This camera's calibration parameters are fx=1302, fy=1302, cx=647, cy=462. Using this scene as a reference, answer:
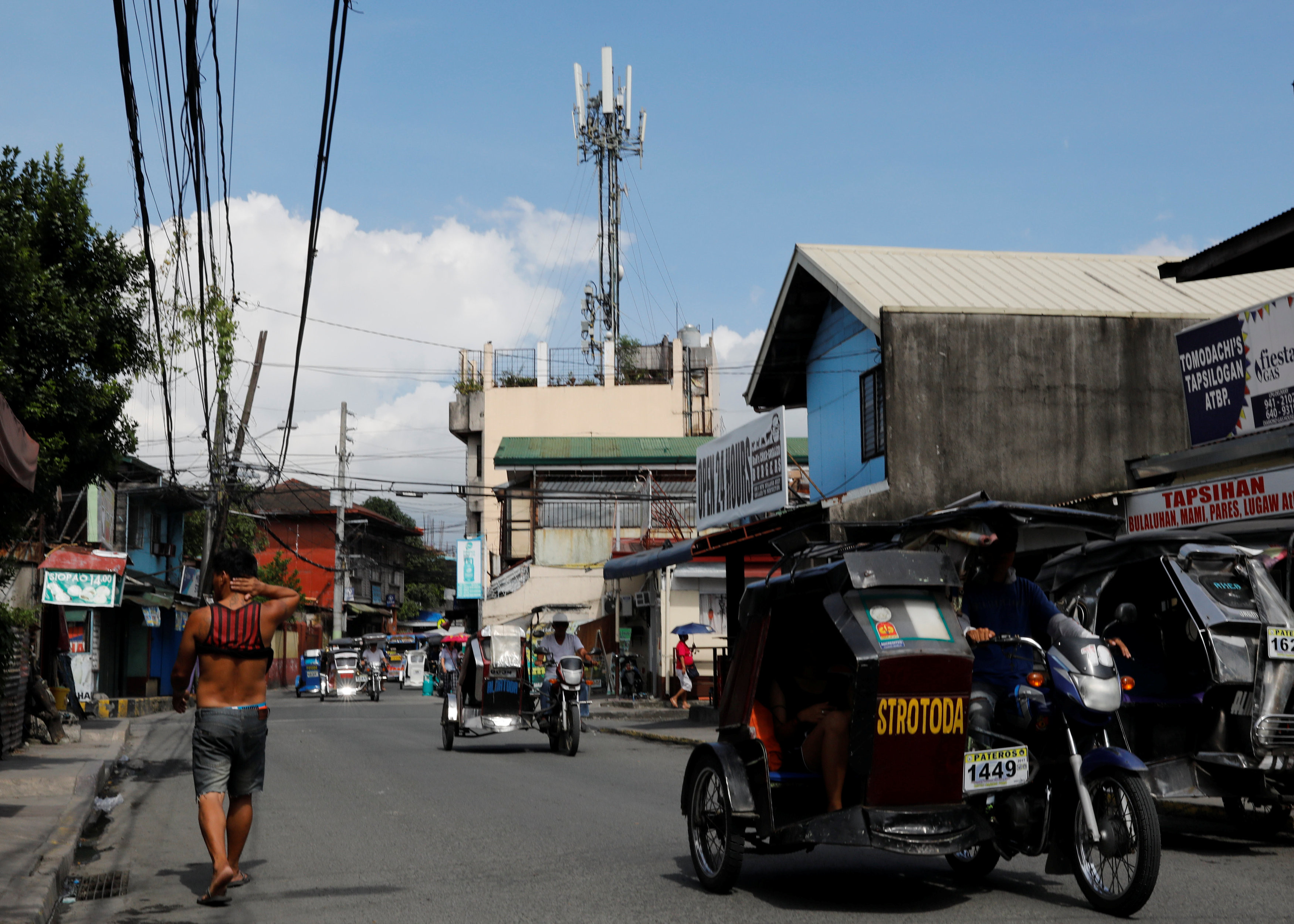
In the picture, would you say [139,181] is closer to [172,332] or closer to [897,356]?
[172,332]

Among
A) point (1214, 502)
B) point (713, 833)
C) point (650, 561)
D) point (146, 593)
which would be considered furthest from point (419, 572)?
point (713, 833)

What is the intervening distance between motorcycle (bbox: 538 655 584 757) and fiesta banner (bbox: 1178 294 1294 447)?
8.45 metres

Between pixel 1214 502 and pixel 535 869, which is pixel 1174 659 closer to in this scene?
pixel 535 869

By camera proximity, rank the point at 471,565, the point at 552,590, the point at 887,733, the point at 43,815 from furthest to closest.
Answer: the point at 471,565, the point at 552,590, the point at 43,815, the point at 887,733

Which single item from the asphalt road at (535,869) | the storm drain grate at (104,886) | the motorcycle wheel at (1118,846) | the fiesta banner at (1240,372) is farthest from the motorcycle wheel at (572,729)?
the motorcycle wheel at (1118,846)

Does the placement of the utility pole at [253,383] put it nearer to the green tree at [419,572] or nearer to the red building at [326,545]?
the red building at [326,545]

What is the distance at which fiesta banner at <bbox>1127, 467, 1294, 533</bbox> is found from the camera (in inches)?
550

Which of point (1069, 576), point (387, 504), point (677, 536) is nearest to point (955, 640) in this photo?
point (1069, 576)

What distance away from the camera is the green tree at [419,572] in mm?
88812

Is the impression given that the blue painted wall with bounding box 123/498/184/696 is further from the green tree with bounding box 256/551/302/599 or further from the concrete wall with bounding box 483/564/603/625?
the green tree with bounding box 256/551/302/599

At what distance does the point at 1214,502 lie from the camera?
50.2 feet

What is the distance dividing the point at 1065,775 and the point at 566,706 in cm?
1162

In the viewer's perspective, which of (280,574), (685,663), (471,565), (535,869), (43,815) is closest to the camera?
(535,869)

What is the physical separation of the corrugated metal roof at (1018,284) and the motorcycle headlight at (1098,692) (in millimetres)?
14945
